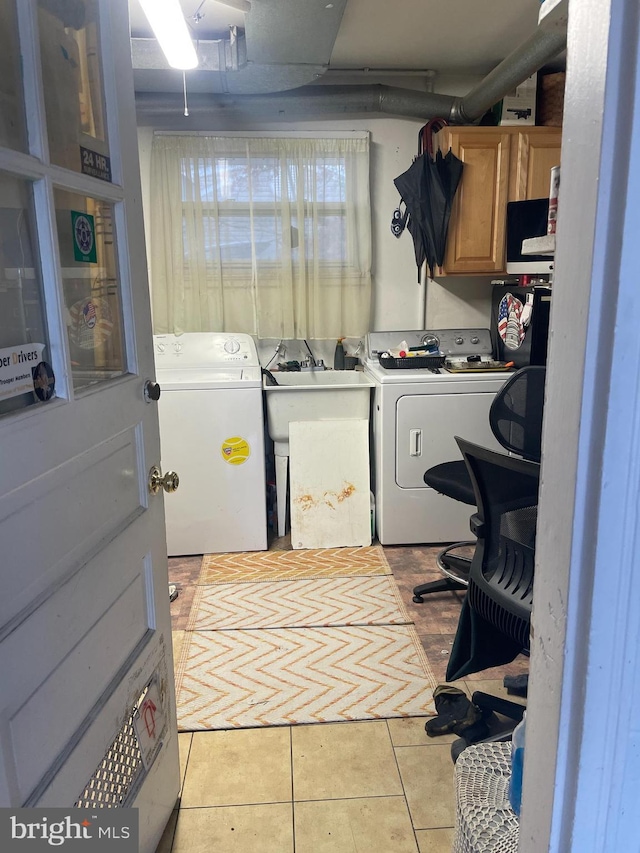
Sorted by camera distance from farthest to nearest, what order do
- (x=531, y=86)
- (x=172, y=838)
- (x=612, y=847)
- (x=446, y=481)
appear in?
1. (x=531, y=86)
2. (x=446, y=481)
3. (x=172, y=838)
4. (x=612, y=847)

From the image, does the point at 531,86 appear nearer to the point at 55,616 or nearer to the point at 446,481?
the point at 446,481

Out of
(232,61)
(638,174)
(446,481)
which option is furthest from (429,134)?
(638,174)

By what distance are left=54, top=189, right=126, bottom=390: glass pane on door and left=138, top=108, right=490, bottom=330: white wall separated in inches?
91.3

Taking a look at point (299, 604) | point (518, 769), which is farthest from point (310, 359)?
point (518, 769)

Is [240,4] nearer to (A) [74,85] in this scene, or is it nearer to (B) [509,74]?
(B) [509,74]

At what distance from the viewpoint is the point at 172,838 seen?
1.53m

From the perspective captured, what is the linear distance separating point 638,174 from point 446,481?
6.90 ft

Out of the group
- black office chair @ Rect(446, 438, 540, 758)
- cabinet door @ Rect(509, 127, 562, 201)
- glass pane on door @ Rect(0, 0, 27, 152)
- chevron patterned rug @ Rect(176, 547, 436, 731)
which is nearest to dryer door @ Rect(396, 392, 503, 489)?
chevron patterned rug @ Rect(176, 547, 436, 731)

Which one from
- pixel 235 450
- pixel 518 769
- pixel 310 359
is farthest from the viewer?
pixel 310 359

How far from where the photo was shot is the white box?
3.14 m

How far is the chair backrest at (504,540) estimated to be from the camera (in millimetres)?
1534

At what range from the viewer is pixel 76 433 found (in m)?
1.04

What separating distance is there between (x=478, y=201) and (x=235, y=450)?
1823mm

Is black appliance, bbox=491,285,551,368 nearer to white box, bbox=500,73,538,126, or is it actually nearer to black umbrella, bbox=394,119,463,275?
black umbrella, bbox=394,119,463,275
